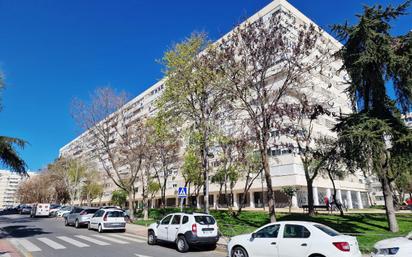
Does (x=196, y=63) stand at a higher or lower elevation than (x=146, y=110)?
lower

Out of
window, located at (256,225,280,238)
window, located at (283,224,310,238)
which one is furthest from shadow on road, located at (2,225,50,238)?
window, located at (283,224,310,238)

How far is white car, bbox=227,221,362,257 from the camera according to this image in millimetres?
8141

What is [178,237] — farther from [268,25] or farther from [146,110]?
[146,110]

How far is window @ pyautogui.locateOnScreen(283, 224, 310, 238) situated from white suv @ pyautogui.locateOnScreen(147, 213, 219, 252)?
488 cm

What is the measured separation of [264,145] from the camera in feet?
58.0

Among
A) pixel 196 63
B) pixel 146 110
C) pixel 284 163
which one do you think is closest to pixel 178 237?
pixel 196 63

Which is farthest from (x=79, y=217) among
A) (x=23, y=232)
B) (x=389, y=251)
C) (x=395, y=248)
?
(x=395, y=248)

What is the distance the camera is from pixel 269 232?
9.70 metres

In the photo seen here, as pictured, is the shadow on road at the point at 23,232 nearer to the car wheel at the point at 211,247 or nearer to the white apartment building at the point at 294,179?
the car wheel at the point at 211,247

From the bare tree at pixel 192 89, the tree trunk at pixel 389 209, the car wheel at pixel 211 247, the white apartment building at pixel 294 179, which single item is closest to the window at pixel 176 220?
the car wheel at pixel 211 247

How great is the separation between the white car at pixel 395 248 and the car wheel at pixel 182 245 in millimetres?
7326

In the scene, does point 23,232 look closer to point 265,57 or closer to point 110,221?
point 110,221

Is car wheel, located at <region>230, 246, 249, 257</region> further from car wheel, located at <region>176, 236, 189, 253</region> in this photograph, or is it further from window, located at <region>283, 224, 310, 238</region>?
car wheel, located at <region>176, 236, 189, 253</region>

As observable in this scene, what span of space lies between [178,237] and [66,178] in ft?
189
